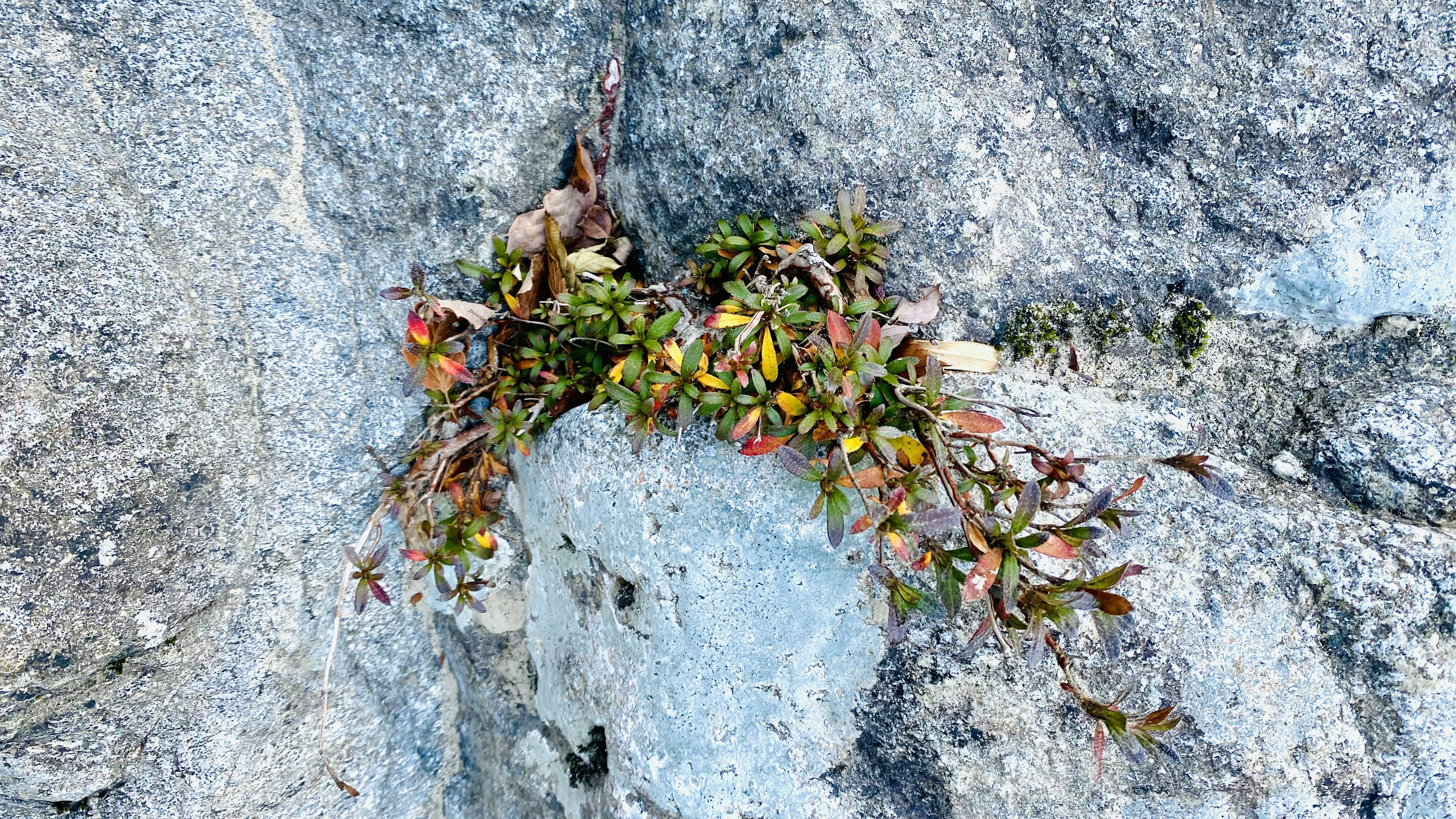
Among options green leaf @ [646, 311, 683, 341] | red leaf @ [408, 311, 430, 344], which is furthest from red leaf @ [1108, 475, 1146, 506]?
red leaf @ [408, 311, 430, 344]

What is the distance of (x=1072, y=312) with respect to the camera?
7.30 feet

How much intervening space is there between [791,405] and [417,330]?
1.07 m

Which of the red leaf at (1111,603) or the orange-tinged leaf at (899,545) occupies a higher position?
the red leaf at (1111,603)

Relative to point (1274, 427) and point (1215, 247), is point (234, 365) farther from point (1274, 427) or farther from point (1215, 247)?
point (1274, 427)

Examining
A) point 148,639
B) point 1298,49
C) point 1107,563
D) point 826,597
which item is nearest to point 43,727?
point 148,639

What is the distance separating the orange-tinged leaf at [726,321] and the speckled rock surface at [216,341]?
812mm

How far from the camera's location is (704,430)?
2115 millimetres

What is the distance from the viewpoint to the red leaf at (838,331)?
197 cm

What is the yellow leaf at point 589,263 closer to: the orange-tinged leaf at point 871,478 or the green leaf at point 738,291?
the green leaf at point 738,291

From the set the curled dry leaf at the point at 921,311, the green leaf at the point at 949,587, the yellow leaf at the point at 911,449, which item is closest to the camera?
the green leaf at the point at 949,587

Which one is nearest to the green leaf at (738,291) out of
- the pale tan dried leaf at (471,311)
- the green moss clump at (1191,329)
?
the pale tan dried leaf at (471,311)

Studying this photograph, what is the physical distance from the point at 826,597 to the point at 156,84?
2.13 meters

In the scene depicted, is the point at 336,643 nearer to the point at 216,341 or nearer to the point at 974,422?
the point at 216,341

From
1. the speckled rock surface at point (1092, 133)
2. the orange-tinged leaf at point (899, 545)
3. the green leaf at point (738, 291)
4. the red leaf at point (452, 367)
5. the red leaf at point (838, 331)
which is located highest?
the speckled rock surface at point (1092, 133)
